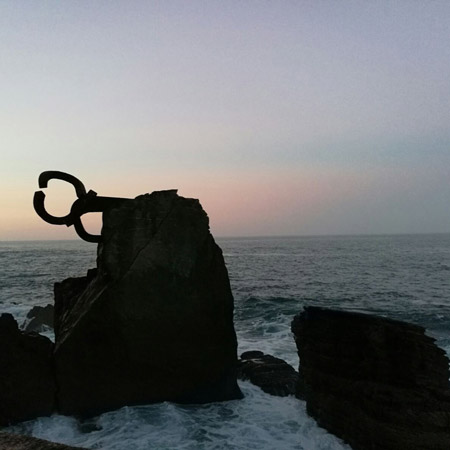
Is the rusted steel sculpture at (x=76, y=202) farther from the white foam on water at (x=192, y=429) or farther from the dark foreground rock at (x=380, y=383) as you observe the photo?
the dark foreground rock at (x=380, y=383)

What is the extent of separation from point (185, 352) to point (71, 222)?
411 centimetres

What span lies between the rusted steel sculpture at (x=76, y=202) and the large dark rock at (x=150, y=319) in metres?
0.41

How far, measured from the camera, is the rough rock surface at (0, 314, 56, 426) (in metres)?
9.03

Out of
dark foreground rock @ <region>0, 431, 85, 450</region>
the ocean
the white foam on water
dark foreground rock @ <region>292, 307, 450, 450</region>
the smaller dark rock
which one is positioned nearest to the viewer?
dark foreground rock @ <region>0, 431, 85, 450</region>

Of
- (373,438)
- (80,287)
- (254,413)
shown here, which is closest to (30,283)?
(80,287)

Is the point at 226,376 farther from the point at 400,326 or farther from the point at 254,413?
the point at 400,326

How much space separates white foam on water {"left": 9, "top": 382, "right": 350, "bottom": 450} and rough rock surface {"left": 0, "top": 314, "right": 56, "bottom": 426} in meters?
0.32

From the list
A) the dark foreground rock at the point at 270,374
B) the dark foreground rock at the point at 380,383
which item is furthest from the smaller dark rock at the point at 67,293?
the dark foreground rock at the point at 380,383

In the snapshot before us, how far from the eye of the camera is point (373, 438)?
7.68 m

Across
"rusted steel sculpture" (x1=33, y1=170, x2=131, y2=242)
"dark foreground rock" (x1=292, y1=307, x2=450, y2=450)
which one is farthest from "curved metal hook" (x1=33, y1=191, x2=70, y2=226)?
"dark foreground rock" (x1=292, y1=307, x2=450, y2=450)

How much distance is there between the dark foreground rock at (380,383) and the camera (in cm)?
735

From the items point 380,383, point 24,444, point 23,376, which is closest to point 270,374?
point 380,383

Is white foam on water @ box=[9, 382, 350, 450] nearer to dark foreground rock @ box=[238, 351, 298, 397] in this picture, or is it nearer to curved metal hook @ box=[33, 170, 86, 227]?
dark foreground rock @ box=[238, 351, 298, 397]

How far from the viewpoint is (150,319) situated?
948cm
